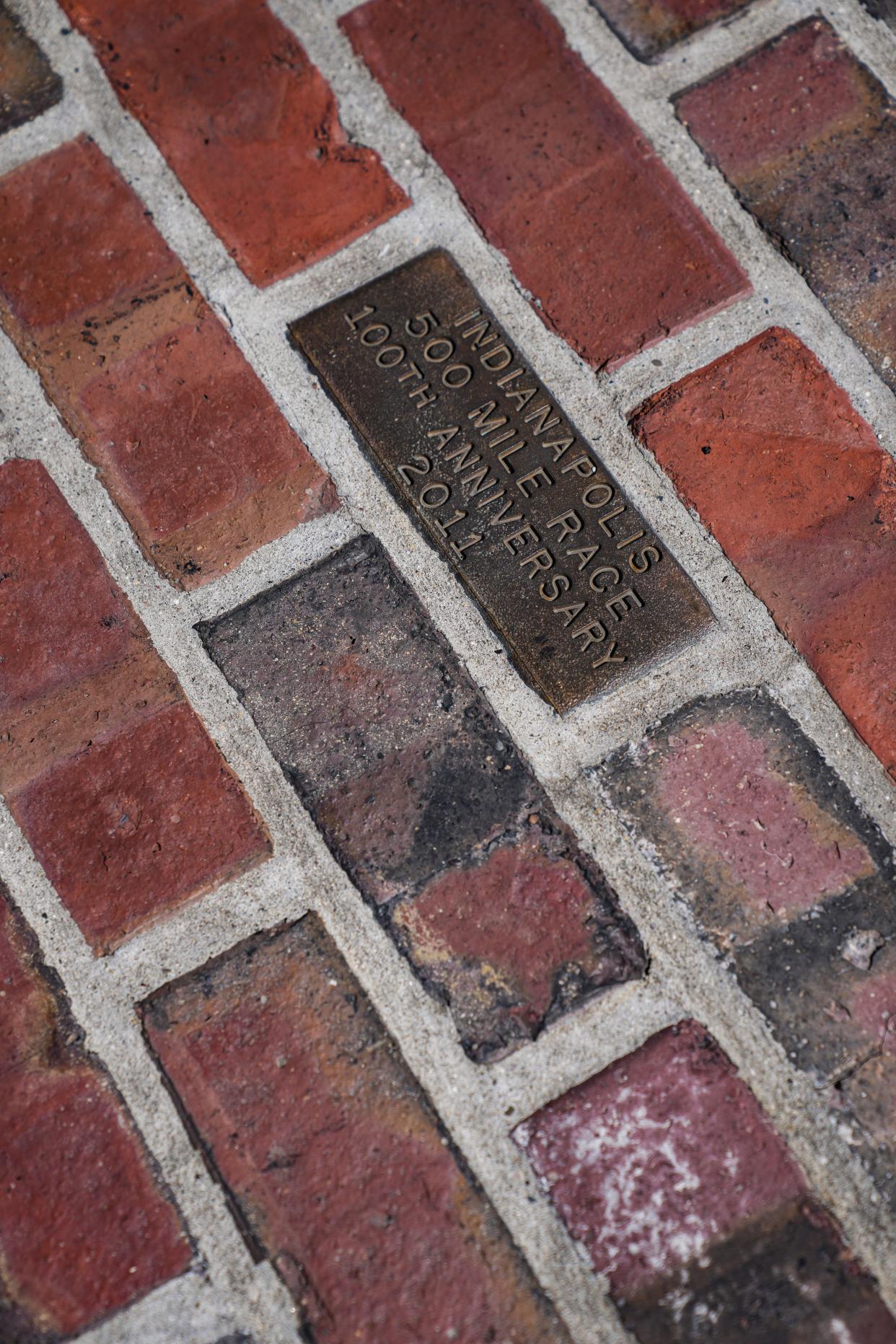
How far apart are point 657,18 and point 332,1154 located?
41.9 inches

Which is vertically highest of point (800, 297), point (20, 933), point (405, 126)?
point (405, 126)

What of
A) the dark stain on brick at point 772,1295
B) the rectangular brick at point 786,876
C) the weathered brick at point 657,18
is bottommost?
the dark stain on brick at point 772,1295

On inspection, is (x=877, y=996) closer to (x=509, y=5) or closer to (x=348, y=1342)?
(x=348, y=1342)

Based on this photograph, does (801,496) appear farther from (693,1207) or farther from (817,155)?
(693,1207)

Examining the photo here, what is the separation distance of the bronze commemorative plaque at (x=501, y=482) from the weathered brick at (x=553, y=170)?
8 centimetres

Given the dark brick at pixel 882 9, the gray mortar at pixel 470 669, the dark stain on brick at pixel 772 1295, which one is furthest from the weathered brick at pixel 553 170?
the dark stain on brick at pixel 772 1295

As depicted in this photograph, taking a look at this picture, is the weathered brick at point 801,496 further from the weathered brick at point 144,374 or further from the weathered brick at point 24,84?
the weathered brick at point 24,84

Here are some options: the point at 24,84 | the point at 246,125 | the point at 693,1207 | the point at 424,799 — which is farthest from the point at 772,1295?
the point at 24,84

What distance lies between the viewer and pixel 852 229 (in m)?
1.02

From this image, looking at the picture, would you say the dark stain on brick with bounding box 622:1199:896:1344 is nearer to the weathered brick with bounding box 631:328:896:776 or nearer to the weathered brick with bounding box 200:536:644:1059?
the weathered brick with bounding box 200:536:644:1059

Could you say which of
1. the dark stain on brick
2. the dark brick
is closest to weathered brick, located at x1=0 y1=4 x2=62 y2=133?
the dark brick

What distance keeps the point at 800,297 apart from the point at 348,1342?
37.0 inches

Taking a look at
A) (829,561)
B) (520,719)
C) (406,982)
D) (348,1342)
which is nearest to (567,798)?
(520,719)

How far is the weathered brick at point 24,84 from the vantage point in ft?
3.60
